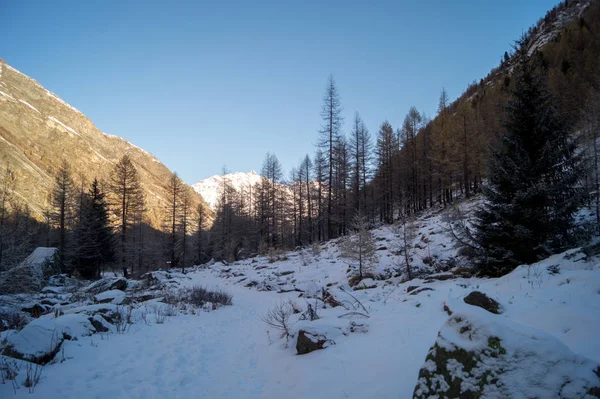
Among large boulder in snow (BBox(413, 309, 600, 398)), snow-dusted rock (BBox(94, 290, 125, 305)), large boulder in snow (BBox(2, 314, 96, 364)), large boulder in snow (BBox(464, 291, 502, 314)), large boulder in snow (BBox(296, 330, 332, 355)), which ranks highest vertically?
large boulder in snow (BBox(413, 309, 600, 398))

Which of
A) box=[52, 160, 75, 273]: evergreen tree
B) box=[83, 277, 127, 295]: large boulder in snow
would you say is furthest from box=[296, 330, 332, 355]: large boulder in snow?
box=[52, 160, 75, 273]: evergreen tree

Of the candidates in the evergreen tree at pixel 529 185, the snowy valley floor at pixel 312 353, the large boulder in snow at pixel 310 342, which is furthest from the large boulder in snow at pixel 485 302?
the evergreen tree at pixel 529 185

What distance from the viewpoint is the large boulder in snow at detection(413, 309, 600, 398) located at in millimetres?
1679

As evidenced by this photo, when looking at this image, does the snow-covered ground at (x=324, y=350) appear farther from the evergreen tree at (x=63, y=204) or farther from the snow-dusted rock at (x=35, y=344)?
the evergreen tree at (x=63, y=204)

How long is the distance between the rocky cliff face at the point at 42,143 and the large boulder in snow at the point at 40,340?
65.6 metres

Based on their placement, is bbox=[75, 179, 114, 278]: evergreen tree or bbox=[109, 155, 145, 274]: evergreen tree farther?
bbox=[109, 155, 145, 274]: evergreen tree

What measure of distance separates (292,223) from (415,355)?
43.1 m

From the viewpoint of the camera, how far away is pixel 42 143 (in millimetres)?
82625

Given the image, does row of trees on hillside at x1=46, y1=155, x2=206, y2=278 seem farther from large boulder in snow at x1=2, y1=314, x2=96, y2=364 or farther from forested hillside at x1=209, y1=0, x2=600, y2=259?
large boulder in snow at x1=2, y1=314, x2=96, y2=364

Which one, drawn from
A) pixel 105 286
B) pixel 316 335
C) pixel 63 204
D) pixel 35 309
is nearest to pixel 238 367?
pixel 316 335

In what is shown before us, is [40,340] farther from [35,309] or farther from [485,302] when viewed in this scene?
[485,302]

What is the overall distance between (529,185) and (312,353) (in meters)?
8.71

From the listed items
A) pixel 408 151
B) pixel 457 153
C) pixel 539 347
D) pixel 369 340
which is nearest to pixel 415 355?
pixel 369 340

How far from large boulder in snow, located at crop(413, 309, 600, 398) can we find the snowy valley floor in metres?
0.61
